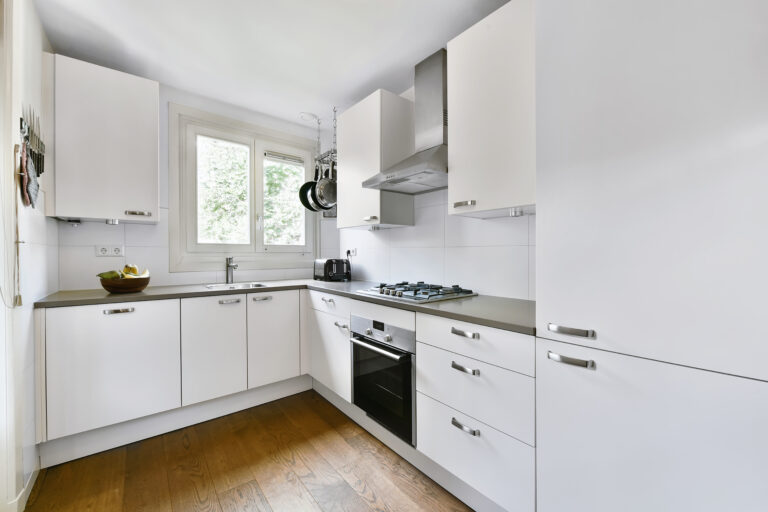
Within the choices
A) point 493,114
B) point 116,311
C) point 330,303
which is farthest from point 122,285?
point 493,114

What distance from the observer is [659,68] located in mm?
889

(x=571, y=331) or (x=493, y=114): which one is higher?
(x=493, y=114)

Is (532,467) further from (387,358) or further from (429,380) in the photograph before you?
(387,358)

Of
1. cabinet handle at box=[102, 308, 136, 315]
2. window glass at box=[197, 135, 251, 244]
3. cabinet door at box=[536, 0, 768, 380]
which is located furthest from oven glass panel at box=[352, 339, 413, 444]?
window glass at box=[197, 135, 251, 244]

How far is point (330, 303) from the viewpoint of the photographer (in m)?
2.30

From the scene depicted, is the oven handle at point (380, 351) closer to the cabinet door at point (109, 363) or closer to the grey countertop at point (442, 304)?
the grey countertop at point (442, 304)

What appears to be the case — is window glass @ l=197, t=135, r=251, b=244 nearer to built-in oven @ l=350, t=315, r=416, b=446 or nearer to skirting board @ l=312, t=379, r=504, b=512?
built-in oven @ l=350, t=315, r=416, b=446

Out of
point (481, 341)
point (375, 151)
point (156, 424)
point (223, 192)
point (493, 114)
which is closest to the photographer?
point (481, 341)

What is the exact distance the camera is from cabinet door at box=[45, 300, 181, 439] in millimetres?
1727

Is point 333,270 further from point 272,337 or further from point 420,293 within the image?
point 420,293

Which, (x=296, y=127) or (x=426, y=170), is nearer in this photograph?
(x=426, y=170)

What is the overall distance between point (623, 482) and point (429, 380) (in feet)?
2.57

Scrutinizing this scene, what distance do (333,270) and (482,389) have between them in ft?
5.87

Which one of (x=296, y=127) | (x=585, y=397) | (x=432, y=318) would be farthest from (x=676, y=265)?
(x=296, y=127)
